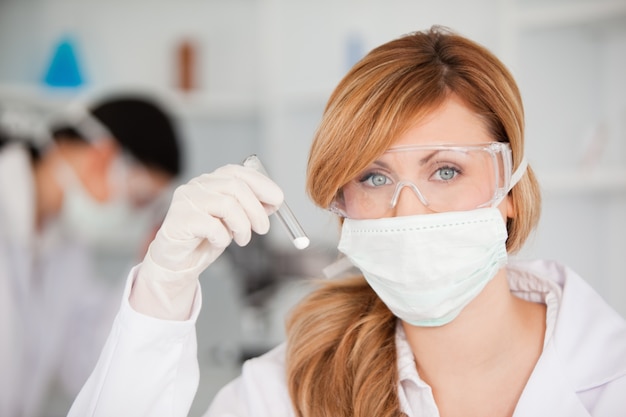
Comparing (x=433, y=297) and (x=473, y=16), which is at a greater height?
(x=473, y=16)

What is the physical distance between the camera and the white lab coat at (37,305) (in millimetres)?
2512

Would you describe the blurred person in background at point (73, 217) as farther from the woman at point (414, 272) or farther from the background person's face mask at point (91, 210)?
the woman at point (414, 272)

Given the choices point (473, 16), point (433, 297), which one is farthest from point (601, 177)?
point (433, 297)

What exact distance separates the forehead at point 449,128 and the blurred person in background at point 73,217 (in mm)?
1717

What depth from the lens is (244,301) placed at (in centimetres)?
321

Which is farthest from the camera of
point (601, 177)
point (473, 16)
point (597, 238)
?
point (473, 16)

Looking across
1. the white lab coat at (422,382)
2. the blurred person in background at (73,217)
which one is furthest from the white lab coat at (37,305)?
the white lab coat at (422,382)

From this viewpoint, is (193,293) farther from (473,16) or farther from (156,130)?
(473,16)

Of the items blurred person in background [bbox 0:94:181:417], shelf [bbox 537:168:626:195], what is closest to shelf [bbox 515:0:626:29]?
shelf [bbox 537:168:626:195]

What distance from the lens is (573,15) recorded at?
8.48 ft

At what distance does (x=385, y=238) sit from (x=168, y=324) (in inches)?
16.2

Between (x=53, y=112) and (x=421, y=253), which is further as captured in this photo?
(x=53, y=112)

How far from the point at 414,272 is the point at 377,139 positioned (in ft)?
0.81

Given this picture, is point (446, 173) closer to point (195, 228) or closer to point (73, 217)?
point (195, 228)
